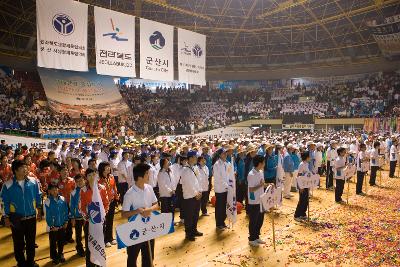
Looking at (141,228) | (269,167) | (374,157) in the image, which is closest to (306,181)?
(269,167)

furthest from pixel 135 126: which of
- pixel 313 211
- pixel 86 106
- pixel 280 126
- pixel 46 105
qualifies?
pixel 313 211

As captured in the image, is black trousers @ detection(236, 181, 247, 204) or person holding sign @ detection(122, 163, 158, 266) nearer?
person holding sign @ detection(122, 163, 158, 266)

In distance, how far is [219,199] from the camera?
736 centimetres

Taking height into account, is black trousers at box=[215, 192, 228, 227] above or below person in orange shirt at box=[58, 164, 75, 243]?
below

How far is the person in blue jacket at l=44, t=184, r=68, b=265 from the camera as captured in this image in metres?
5.54

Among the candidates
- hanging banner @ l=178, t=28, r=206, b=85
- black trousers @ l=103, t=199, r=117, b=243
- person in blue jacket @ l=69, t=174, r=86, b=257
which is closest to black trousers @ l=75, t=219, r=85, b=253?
person in blue jacket @ l=69, t=174, r=86, b=257

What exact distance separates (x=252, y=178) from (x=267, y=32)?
3014cm

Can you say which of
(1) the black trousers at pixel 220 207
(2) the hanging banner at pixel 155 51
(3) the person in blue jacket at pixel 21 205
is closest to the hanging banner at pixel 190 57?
(2) the hanging banner at pixel 155 51

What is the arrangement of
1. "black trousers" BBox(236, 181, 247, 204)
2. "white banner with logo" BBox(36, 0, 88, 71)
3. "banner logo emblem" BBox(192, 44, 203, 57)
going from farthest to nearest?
1. "banner logo emblem" BBox(192, 44, 203, 57)
2. "white banner with logo" BBox(36, 0, 88, 71)
3. "black trousers" BBox(236, 181, 247, 204)

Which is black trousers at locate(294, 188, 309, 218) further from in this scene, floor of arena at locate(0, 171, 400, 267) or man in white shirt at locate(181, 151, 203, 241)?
man in white shirt at locate(181, 151, 203, 241)

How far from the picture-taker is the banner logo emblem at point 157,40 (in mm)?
16078

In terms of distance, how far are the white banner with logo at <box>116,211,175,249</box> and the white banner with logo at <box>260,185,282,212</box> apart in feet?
7.51

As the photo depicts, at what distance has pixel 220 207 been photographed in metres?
7.45

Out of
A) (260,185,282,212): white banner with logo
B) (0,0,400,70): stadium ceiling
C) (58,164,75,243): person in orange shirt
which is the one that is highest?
(0,0,400,70): stadium ceiling
